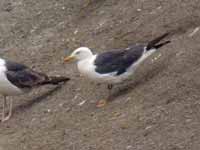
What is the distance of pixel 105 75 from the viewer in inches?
425

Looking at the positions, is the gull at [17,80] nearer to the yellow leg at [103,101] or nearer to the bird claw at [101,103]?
the yellow leg at [103,101]

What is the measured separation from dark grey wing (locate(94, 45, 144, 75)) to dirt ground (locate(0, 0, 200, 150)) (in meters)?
0.38

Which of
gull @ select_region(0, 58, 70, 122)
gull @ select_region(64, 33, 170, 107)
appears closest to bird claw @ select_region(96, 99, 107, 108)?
gull @ select_region(64, 33, 170, 107)

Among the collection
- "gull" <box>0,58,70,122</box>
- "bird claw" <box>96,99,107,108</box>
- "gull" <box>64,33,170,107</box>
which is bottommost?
"bird claw" <box>96,99,107,108</box>

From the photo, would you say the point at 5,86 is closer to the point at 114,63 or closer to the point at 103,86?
the point at 103,86

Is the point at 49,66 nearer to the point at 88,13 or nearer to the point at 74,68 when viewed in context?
the point at 74,68

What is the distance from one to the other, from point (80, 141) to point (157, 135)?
3.96ft

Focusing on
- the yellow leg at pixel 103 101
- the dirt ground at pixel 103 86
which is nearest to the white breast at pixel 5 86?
the dirt ground at pixel 103 86

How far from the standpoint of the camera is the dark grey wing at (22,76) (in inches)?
470

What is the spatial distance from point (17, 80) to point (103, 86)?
1401 mm

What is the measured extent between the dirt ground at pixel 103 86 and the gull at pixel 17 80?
22 cm

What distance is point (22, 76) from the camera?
12.0 metres

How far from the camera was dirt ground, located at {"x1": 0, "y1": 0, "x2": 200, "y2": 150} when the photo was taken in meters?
9.23

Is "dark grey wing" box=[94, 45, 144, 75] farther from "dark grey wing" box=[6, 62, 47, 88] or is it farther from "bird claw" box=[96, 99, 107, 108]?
→ "dark grey wing" box=[6, 62, 47, 88]
